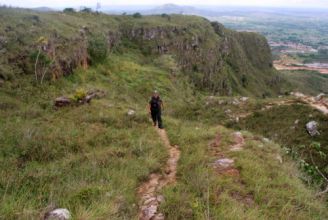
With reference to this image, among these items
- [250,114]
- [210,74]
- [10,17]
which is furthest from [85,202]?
[210,74]

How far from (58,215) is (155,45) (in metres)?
52.6

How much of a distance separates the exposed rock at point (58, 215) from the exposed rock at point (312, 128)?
13259mm

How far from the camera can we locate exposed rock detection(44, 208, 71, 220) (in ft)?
17.4

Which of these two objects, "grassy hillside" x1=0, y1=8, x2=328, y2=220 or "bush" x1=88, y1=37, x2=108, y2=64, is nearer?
"grassy hillside" x1=0, y1=8, x2=328, y2=220

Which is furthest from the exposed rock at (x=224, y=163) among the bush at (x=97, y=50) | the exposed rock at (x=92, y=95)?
the bush at (x=97, y=50)

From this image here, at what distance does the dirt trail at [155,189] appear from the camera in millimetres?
6645

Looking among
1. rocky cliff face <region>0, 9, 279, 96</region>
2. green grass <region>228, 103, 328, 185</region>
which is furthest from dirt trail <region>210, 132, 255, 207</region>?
rocky cliff face <region>0, 9, 279, 96</region>

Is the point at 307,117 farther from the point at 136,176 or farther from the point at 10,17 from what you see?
the point at 10,17

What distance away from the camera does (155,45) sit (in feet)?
186

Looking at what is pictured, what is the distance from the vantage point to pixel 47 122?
1465 centimetres

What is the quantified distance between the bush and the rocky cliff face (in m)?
0.56

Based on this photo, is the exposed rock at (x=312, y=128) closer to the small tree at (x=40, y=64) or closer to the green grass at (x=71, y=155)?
the green grass at (x=71, y=155)

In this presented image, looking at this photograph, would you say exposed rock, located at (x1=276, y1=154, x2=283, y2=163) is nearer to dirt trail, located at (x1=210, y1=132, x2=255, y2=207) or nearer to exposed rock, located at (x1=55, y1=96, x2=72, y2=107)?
dirt trail, located at (x1=210, y1=132, x2=255, y2=207)

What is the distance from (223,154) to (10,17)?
26262 millimetres
